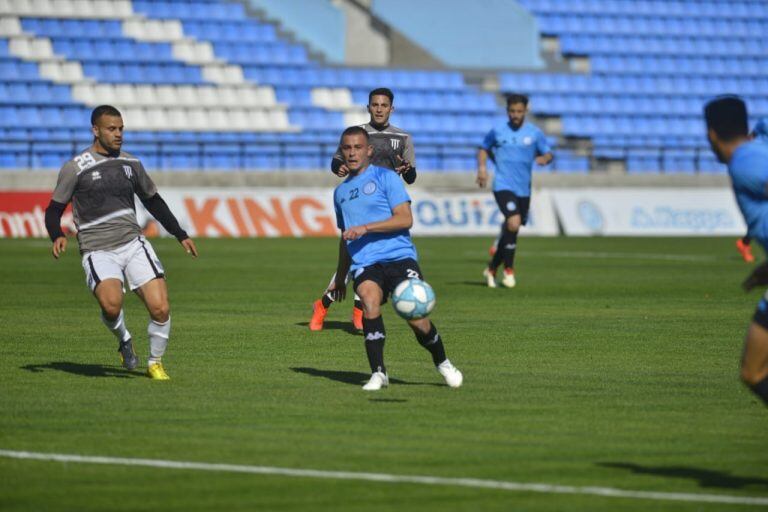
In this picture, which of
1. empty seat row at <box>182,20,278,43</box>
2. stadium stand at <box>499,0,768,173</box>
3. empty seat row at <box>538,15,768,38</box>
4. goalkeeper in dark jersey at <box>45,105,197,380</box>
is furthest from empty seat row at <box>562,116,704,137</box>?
goalkeeper in dark jersey at <box>45,105,197,380</box>

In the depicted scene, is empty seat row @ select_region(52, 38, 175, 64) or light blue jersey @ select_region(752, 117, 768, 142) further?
empty seat row @ select_region(52, 38, 175, 64)

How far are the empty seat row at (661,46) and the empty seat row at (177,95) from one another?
35.1 ft

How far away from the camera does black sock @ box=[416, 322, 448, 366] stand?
9.59 m

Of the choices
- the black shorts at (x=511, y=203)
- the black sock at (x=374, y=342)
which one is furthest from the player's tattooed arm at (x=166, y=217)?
the black shorts at (x=511, y=203)

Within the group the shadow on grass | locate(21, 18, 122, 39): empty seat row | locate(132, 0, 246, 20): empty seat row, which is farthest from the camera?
locate(132, 0, 246, 20): empty seat row

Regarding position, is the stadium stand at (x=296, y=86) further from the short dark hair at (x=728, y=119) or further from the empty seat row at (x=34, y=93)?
the short dark hair at (x=728, y=119)

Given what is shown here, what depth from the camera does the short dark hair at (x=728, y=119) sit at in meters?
6.86

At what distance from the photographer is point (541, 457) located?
7281 millimetres

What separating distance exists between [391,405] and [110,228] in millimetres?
2730

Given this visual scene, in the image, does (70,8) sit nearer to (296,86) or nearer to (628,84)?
(296,86)

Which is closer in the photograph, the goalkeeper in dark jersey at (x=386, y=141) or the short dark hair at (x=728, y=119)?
the short dark hair at (x=728, y=119)

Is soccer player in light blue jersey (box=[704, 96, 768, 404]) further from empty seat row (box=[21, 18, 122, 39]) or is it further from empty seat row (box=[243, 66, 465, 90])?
empty seat row (box=[243, 66, 465, 90])

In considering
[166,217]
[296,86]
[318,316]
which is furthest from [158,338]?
[296,86]

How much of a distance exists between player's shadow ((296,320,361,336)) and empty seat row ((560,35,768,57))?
101 feet
